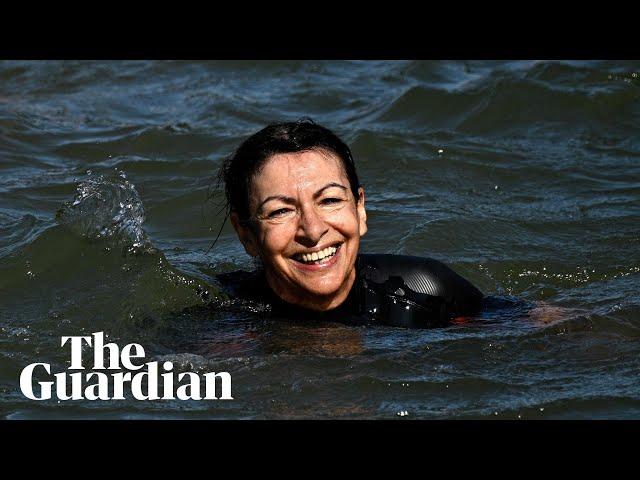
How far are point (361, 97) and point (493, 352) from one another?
5.34m

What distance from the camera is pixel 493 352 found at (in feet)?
18.7

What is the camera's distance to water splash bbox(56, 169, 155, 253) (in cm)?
725

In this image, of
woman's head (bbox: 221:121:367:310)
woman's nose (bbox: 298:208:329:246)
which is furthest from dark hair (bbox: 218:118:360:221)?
woman's nose (bbox: 298:208:329:246)

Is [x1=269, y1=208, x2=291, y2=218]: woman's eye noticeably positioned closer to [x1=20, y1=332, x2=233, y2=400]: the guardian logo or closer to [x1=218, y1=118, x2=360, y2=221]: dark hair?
[x1=218, y1=118, x2=360, y2=221]: dark hair

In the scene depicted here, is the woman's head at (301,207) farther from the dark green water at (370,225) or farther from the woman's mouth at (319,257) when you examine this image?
the dark green water at (370,225)

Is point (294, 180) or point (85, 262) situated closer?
point (294, 180)

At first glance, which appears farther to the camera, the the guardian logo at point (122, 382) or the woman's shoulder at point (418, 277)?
the woman's shoulder at point (418, 277)

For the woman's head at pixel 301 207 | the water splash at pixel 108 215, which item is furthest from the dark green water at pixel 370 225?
the woman's head at pixel 301 207

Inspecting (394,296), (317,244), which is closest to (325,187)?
(317,244)

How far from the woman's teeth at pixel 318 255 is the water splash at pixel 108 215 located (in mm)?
1741

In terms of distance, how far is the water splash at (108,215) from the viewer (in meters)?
7.25

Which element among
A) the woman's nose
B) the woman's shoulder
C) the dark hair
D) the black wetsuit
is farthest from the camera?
the woman's shoulder
